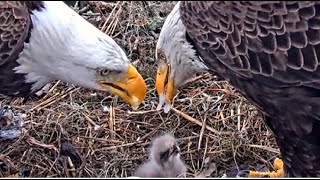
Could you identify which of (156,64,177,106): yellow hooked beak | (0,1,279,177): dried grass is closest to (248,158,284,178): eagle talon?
(0,1,279,177): dried grass

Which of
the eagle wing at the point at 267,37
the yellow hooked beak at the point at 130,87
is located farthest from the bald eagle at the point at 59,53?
the eagle wing at the point at 267,37

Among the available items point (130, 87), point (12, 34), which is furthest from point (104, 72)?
point (12, 34)

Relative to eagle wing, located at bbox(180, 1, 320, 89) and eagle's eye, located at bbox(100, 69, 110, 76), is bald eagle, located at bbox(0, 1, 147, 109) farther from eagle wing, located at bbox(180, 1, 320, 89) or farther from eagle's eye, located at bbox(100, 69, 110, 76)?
eagle wing, located at bbox(180, 1, 320, 89)

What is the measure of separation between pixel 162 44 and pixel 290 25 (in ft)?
2.45

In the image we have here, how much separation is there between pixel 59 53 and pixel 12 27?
285mm

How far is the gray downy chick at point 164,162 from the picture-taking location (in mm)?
3865

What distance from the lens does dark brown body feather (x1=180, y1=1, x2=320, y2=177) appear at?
3557 millimetres

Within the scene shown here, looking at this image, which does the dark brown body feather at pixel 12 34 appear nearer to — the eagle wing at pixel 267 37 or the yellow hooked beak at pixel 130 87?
the yellow hooked beak at pixel 130 87

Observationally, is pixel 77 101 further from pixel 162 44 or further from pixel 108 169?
pixel 162 44

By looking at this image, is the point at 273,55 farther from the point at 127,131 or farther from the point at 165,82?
the point at 127,131

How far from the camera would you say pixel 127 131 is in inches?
182

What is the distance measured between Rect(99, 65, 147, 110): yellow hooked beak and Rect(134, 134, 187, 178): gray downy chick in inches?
9.8

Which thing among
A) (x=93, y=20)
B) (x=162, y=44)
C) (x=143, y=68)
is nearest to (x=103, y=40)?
(x=162, y=44)

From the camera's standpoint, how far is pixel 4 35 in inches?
146
